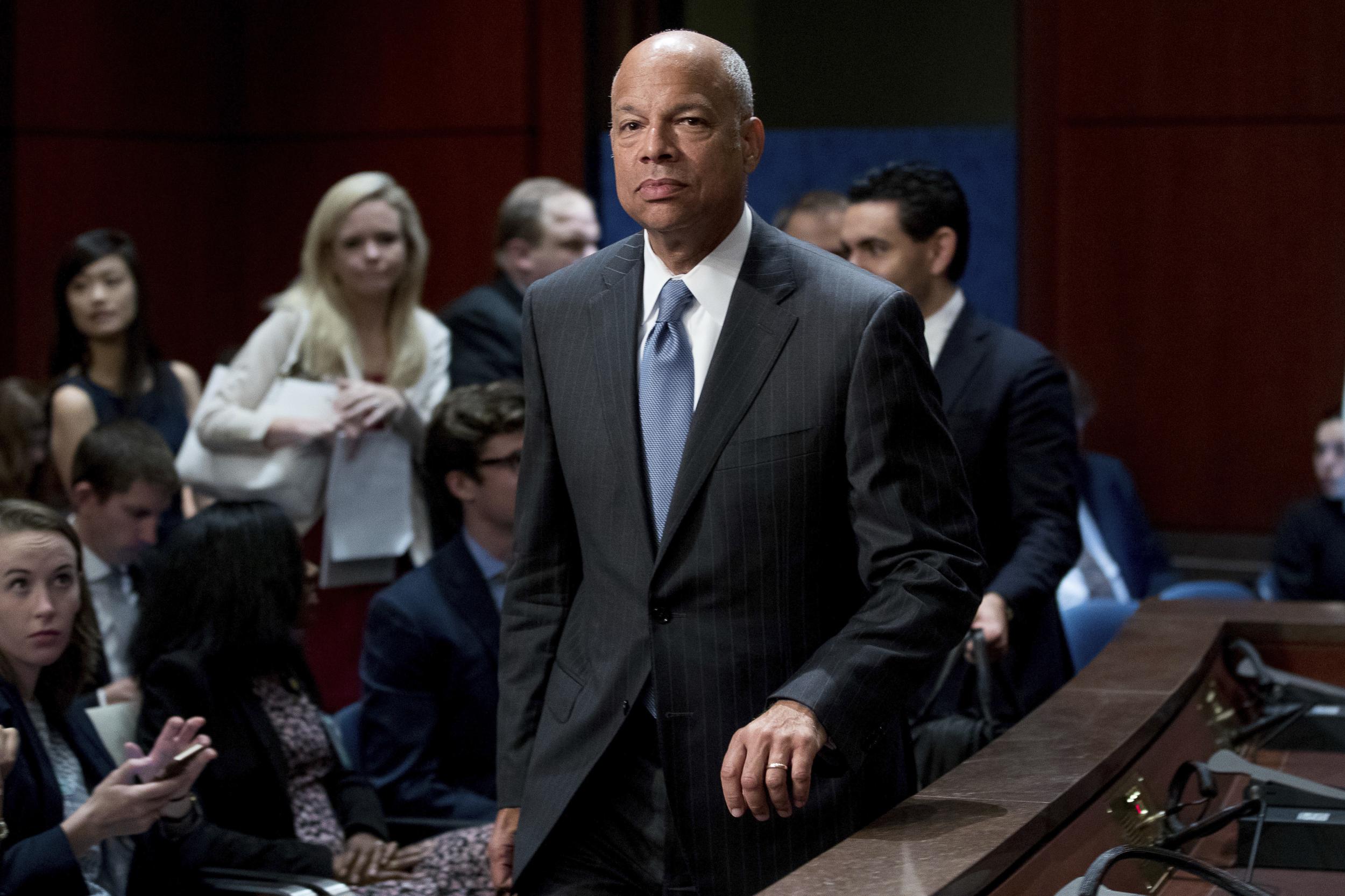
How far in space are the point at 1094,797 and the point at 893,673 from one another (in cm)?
40

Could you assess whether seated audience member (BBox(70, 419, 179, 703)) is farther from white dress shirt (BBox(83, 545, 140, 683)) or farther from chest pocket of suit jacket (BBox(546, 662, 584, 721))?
chest pocket of suit jacket (BBox(546, 662, 584, 721))

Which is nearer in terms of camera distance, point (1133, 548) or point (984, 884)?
point (984, 884)

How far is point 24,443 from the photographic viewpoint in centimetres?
424

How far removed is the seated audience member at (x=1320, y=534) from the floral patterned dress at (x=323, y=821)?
114 inches

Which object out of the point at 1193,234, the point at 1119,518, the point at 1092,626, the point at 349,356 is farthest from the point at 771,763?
the point at 1193,234

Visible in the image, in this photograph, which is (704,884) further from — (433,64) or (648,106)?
(433,64)

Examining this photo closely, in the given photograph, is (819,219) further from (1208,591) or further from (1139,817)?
(1139,817)

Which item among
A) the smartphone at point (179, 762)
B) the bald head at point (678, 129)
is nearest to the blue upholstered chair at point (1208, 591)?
the smartphone at point (179, 762)

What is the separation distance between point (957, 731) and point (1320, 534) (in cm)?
271

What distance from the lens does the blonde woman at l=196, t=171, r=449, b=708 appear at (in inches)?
147

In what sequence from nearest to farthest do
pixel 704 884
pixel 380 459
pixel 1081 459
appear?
pixel 704 884
pixel 380 459
pixel 1081 459

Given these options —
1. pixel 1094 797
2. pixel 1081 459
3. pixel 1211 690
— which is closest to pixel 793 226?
pixel 1081 459

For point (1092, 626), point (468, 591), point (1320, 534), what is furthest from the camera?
point (1320, 534)

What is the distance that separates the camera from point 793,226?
4418mm
